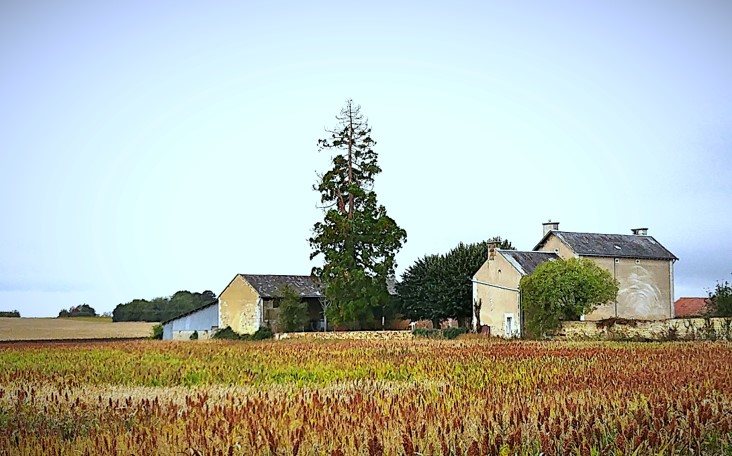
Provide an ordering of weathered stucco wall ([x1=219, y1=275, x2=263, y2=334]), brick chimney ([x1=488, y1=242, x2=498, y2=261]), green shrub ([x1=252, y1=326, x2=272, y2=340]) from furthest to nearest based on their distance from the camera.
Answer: weathered stucco wall ([x1=219, y1=275, x2=263, y2=334]) < green shrub ([x1=252, y1=326, x2=272, y2=340]) < brick chimney ([x1=488, y1=242, x2=498, y2=261])

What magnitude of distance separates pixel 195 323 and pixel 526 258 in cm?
2976

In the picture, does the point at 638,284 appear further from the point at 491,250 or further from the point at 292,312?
the point at 292,312

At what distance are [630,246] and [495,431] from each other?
50687 millimetres

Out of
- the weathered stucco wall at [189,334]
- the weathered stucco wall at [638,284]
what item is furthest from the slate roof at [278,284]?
the weathered stucco wall at [638,284]

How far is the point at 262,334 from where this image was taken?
205 feet

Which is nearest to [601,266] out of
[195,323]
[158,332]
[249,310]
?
[249,310]

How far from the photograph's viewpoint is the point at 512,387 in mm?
14656

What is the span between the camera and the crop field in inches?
356

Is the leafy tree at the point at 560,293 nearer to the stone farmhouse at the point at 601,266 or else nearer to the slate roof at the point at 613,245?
the stone farmhouse at the point at 601,266

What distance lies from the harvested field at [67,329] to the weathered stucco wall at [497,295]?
1138 inches

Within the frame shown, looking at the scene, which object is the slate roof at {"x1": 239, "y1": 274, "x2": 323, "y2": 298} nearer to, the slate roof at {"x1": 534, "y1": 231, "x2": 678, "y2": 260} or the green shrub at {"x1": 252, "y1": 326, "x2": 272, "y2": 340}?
the green shrub at {"x1": 252, "y1": 326, "x2": 272, "y2": 340}

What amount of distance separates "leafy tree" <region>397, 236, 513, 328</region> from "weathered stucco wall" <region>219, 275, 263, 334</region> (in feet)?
37.0

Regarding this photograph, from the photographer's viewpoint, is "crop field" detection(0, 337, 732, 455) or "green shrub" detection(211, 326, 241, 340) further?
"green shrub" detection(211, 326, 241, 340)

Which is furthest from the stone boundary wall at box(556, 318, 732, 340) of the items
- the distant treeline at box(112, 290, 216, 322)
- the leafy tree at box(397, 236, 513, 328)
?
the distant treeline at box(112, 290, 216, 322)
